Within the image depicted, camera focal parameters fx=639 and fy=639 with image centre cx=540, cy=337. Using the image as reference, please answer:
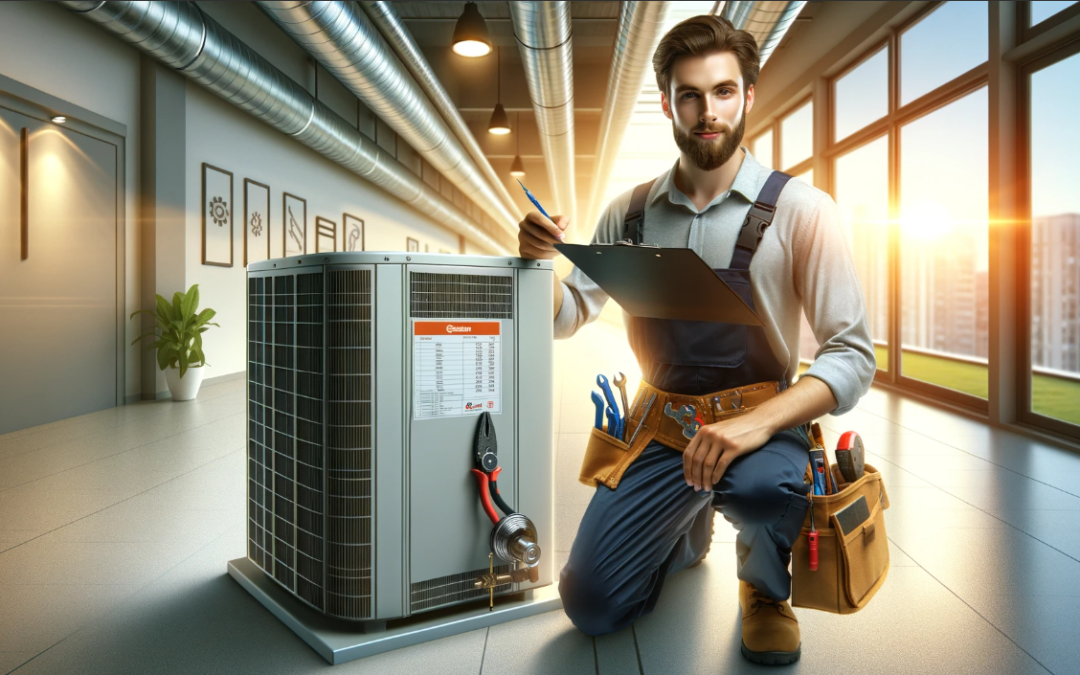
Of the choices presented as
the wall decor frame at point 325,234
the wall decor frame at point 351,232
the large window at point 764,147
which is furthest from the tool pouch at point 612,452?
the wall decor frame at point 351,232

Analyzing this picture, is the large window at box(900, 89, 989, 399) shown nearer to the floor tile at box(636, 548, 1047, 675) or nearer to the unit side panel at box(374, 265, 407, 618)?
the floor tile at box(636, 548, 1047, 675)

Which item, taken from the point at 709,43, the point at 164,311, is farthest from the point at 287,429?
the point at 164,311

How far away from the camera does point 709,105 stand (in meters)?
1.41

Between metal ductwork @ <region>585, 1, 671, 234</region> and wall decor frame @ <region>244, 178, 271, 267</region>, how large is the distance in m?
3.80

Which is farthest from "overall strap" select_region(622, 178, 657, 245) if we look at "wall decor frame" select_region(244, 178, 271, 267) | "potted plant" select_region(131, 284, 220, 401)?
"wall decor frame" select_region(244, 178, 271, 267)

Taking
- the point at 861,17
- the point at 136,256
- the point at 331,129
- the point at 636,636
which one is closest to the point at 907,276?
the point at 861,17

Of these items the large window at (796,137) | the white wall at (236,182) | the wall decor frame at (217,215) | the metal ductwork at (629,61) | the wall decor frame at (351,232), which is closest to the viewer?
the metal ductwork at (629,61)

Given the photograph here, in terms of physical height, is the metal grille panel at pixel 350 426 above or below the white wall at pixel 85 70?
below

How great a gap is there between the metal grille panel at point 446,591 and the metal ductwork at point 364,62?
3926 mm

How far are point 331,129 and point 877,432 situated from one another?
5.80 meters

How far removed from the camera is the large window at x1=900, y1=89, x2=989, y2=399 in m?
4.48

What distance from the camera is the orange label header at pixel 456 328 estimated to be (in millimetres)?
1370

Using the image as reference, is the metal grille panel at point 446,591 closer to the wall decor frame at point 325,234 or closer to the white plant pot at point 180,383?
the white plant pot at point 180,383

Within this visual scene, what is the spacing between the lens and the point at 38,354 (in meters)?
4.04
